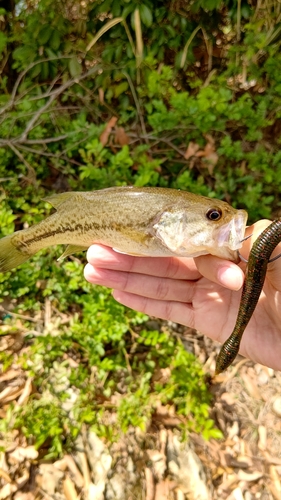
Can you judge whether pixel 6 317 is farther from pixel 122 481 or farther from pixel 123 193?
pixel 123 193

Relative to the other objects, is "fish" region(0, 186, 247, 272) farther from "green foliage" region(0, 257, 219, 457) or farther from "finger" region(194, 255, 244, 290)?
"green foliage" region(0, 257, 219, 457)

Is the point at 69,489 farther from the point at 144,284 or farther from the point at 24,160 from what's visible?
the point at 24,160

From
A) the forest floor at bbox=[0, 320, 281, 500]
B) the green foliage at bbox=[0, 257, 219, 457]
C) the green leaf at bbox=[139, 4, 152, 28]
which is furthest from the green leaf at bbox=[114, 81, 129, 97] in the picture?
the forest floor at bbox=[0, 320, 281, 500]

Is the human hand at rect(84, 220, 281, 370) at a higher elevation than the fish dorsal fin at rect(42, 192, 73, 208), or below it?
below

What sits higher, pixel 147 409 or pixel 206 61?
pixel 206 61

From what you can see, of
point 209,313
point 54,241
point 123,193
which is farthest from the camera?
point 209,313

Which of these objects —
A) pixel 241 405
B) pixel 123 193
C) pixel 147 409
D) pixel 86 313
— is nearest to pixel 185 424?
pixel 147 409

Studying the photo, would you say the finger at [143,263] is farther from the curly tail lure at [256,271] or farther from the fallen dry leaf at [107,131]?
the fallen dry leaf at [107,131]
